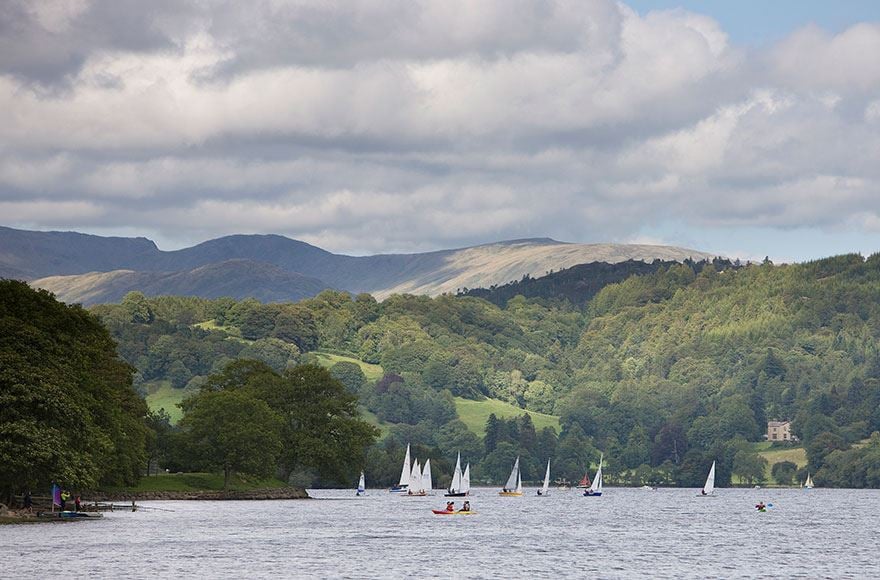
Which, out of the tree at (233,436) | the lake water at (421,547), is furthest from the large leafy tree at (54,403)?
the tree at (233,436)

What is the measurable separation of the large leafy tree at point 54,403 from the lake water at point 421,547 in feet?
17.8

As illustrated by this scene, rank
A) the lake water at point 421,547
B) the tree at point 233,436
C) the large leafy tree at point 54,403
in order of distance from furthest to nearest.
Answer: the tree at point 233,436 → the large leafy tree at point 54,403 → the lake water at point 421,547

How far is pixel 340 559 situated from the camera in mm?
108812

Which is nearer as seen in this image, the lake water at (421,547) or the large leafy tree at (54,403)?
the lake water at (421,547)

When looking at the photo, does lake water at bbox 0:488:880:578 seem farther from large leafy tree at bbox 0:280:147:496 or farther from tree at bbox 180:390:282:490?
tree at bbox 180:390:282:490

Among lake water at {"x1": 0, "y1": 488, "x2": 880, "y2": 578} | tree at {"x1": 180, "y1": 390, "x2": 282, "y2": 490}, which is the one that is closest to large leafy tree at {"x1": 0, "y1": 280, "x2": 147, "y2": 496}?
lake water at {"x1": 0, "y1": 488, "x2": 880, "y2": 578}

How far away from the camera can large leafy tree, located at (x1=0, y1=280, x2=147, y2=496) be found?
126 m

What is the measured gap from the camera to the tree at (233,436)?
629ft

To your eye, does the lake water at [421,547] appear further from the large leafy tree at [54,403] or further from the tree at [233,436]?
the tree at [233,436]

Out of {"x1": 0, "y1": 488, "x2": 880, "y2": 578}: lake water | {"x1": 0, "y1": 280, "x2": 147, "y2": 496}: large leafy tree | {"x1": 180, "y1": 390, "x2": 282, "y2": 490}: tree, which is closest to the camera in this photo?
{"x1": 0, "y1": 488, "x2": 880, "y2": 578}: lake water

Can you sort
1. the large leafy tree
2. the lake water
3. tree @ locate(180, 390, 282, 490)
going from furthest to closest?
tree @ locate(180, 390, 282, 490), the large leafy tree, the lake water

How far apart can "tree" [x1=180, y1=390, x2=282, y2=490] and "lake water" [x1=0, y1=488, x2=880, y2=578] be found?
16.5m

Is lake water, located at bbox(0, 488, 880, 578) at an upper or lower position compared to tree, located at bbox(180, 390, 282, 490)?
lower

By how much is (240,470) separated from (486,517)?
3896cm
